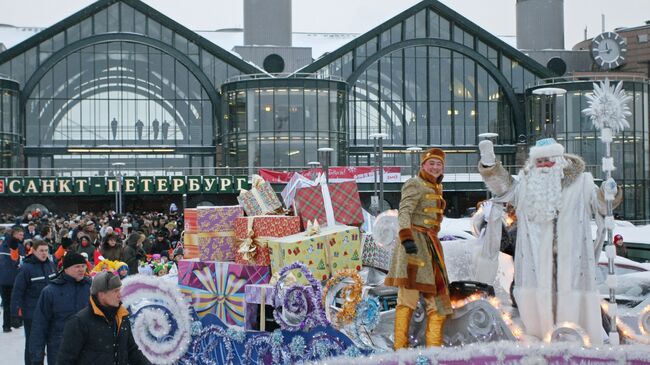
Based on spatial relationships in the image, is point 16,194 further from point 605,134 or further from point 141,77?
point 605,134

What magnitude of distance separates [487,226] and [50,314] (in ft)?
12.2

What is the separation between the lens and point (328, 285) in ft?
22.6

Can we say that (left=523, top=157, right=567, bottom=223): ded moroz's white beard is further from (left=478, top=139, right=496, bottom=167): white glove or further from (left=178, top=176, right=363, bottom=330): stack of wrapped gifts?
(left=178, top=176, right=363, bottom=330): stack of wrapped gifts

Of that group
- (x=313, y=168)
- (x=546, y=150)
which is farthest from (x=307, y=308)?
(x=313, y=168)

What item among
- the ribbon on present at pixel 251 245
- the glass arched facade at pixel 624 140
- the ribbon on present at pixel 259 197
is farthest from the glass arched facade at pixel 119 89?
the ribbon on present at pixel 251 245

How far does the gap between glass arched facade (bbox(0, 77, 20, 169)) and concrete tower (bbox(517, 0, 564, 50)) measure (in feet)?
104

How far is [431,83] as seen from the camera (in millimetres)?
51375

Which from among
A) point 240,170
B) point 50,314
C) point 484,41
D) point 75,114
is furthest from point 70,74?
point 50,314

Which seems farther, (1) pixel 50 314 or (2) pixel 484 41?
(2) pixel 484 41

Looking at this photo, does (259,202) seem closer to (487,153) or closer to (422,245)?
(422,245)

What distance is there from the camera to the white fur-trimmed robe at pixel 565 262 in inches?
245

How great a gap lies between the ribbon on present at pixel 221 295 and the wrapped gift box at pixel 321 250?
0.44 metres

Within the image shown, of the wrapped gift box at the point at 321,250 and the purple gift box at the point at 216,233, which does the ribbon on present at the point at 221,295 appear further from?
the wrapped gift box at the point at 321,250

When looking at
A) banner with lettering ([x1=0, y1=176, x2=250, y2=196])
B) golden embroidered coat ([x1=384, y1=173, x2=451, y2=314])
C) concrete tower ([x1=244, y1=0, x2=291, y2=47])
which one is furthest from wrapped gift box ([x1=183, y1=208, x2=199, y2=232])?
concrete tower ([x1=244, y1=0, x2=291, y2=47])
